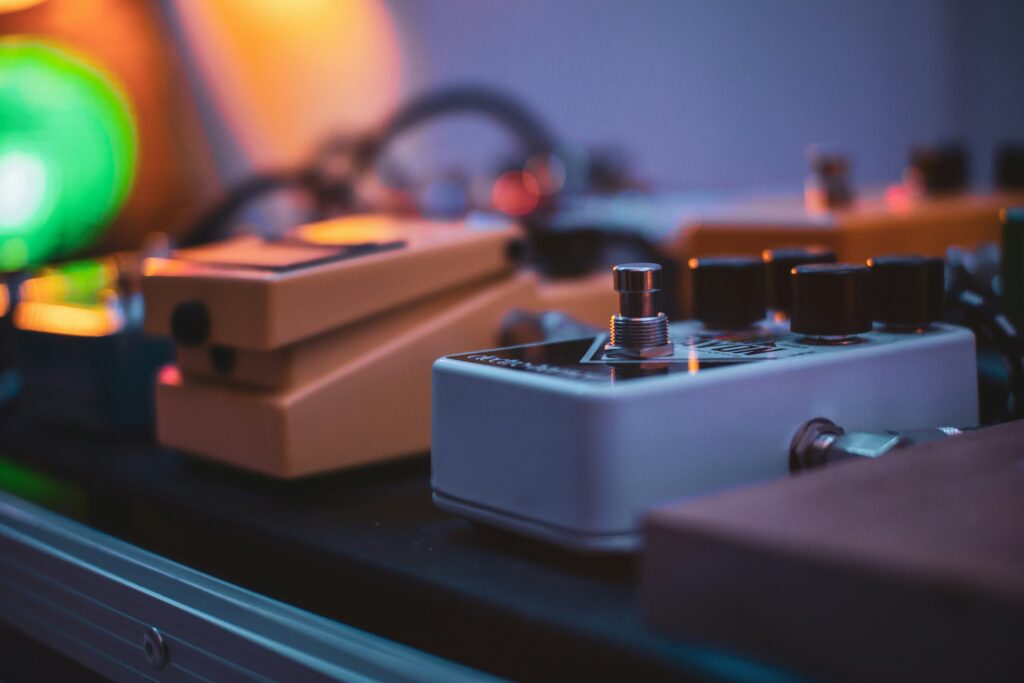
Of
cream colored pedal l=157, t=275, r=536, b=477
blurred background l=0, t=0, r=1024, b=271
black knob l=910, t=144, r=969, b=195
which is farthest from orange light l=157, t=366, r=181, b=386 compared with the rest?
black knob l=910, t=144, r=969, b=195

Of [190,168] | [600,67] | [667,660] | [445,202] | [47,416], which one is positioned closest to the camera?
[667,660]

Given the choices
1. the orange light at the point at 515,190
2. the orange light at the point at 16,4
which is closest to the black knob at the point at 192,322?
the orange light at the point at 515,190

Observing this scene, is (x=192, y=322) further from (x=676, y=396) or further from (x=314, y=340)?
(x=676, y=396)

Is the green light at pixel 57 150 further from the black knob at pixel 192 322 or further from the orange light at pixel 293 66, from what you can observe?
the black knob at pixel 192 322

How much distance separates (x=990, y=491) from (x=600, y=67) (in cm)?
253

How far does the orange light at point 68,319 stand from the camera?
0.94m

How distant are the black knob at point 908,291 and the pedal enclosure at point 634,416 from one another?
0.06ft

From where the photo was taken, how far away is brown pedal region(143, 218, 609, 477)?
721mm

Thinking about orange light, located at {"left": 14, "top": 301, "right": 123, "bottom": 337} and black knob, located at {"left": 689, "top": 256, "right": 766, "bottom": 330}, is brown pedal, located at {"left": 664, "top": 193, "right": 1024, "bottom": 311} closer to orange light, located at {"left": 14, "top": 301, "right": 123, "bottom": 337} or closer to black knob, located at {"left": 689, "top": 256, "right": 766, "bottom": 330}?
black knob, located at {"left": 689, "top": 256, "right": 766, "bottom": 330}

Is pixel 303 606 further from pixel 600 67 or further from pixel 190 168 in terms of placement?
pixel 190 168

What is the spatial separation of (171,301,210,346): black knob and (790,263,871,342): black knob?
0.42 m

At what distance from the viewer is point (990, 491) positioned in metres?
0.43

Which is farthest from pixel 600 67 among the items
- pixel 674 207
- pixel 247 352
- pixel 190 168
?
pixel 247 352

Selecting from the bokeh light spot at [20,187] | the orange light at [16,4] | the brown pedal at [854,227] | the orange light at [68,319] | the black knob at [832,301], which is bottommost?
the orange light at [68,319]
